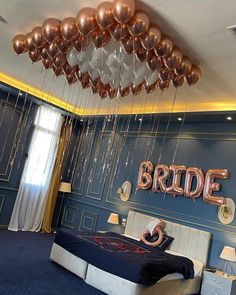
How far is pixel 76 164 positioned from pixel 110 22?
16.6 ft

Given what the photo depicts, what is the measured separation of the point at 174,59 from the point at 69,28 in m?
1.18

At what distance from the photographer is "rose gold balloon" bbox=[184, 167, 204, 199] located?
16.0 feet

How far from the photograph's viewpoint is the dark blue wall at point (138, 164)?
481 centimetres

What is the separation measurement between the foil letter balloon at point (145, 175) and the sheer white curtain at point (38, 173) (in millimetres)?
2359

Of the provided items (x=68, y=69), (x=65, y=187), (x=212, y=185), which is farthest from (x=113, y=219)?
(x=68, y=69)

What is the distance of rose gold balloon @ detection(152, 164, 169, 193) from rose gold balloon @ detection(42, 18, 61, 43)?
3.19 meters

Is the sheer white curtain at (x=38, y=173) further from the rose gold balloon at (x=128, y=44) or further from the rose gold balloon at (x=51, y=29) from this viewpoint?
the rose gold balloon at (x=128, y=44)

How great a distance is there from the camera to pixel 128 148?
6.33m

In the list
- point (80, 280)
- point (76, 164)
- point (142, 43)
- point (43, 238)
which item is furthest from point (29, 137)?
point (142, 43)

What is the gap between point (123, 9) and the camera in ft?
8.40

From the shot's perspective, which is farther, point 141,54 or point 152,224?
point 152,224

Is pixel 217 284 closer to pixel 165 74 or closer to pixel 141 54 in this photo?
pixel 165 74

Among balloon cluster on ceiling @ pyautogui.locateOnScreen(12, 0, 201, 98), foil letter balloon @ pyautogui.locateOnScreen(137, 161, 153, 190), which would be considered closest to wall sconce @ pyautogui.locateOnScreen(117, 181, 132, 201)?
foil letter balloon @ pyautogui.locateOnScreen(137, 161, 153, 190)

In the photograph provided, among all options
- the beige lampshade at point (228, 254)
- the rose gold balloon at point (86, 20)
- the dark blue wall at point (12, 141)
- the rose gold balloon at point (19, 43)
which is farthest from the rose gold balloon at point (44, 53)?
the beige lampshade at point (228, 254)
